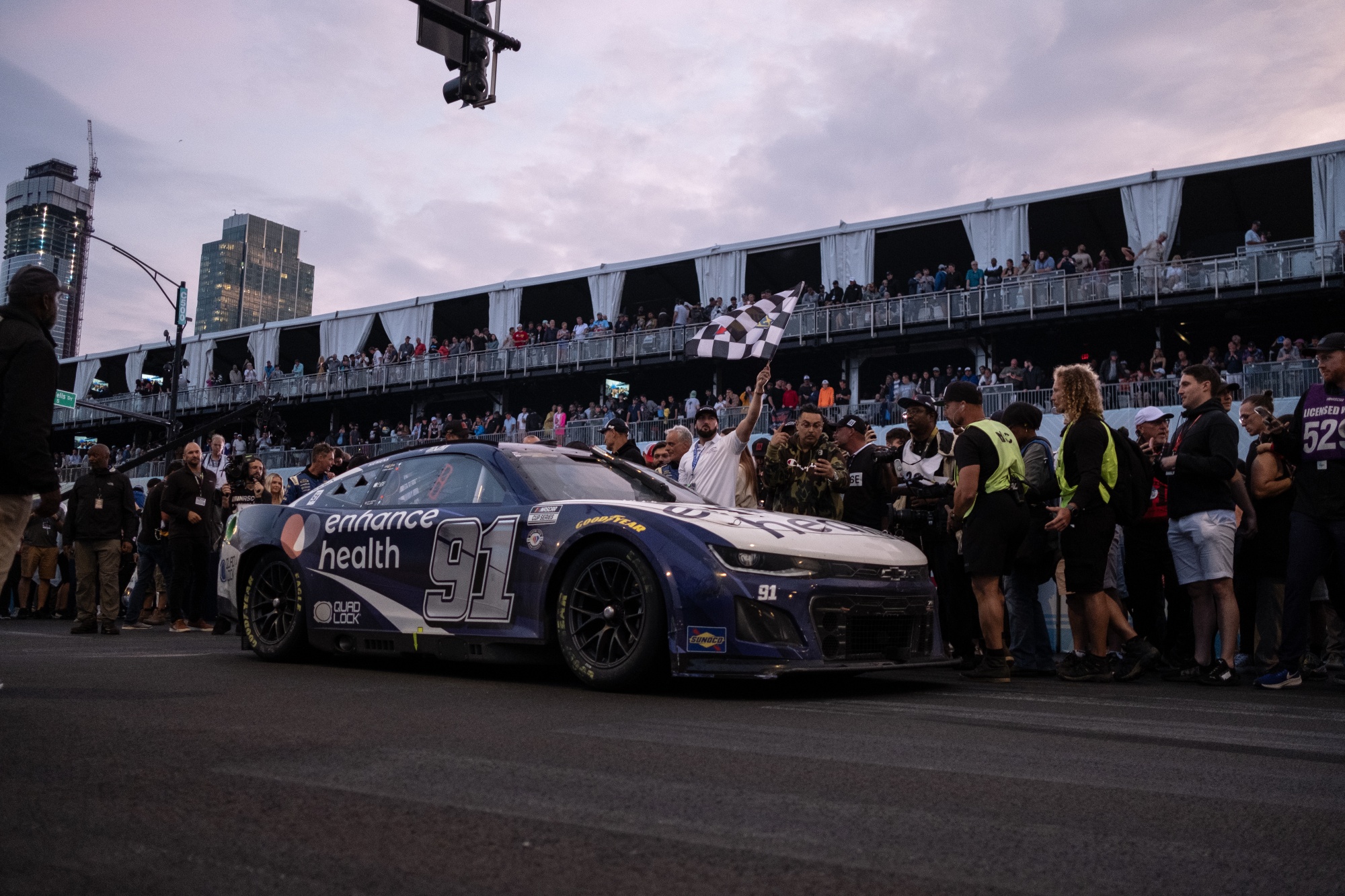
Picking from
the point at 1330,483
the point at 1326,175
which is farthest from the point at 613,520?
the point at 1326,175

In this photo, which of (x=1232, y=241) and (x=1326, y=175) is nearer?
(x=1326, y=175)

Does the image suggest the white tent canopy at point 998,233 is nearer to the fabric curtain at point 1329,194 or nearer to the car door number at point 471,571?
the fabric curtain at point 1329,194

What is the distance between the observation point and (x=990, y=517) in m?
6.42

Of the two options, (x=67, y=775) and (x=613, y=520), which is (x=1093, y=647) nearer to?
(x=613, y=520)

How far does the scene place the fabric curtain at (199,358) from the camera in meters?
45.4

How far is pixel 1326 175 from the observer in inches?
931

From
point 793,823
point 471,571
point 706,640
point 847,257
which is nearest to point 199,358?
point 847,257

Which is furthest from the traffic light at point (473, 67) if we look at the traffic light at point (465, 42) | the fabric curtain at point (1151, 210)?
the fabric curtain at point (1151, 210)

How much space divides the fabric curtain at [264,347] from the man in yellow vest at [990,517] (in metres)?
41.4

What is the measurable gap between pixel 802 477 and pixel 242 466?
274 inches

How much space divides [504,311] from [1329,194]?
24.3 metres

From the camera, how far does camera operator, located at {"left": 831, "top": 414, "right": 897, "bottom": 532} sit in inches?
303

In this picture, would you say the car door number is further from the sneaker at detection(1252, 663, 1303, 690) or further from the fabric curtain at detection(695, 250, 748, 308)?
the fabric curtain at detection(695, 250, 748, 308)

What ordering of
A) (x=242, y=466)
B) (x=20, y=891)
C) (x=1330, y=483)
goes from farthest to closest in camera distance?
(x=242, y=466) → (x=1330, y=483) → (x=20, y=891)
